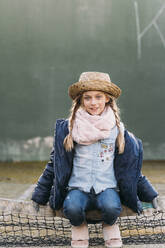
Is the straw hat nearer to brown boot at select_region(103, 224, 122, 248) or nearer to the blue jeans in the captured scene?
the blue jeans

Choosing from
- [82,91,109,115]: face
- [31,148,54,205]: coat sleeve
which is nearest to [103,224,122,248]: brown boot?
Answer: [31,148,54,205]: coat sleeve

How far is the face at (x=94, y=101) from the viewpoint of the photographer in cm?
238

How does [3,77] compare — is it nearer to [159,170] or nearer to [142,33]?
[142,33]

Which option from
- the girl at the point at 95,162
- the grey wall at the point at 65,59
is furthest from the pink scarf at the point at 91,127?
the grey wall at the point at 65,59

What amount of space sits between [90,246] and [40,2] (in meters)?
4.21

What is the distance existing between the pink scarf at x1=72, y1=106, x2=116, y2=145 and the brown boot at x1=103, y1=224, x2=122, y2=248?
571 mm

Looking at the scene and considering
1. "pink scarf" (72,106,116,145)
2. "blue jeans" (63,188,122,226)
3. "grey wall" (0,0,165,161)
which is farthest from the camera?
"grey wall" (0,0,165,161)

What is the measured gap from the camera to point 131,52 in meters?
5.55

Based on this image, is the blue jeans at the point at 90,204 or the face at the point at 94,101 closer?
the blue jeans at the point at 90,204

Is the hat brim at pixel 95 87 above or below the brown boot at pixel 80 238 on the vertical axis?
above

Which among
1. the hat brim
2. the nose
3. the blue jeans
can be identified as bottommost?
the blue jeans

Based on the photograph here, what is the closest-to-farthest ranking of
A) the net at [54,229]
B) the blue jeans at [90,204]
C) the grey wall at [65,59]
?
the blue jeans at [90,204], the net at [54,229], the grey wall at [65,59]

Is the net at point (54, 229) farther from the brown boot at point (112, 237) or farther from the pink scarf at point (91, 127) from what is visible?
the pink scarf at point (91, 127)

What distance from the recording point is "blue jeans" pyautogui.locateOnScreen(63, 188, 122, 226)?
220cm
